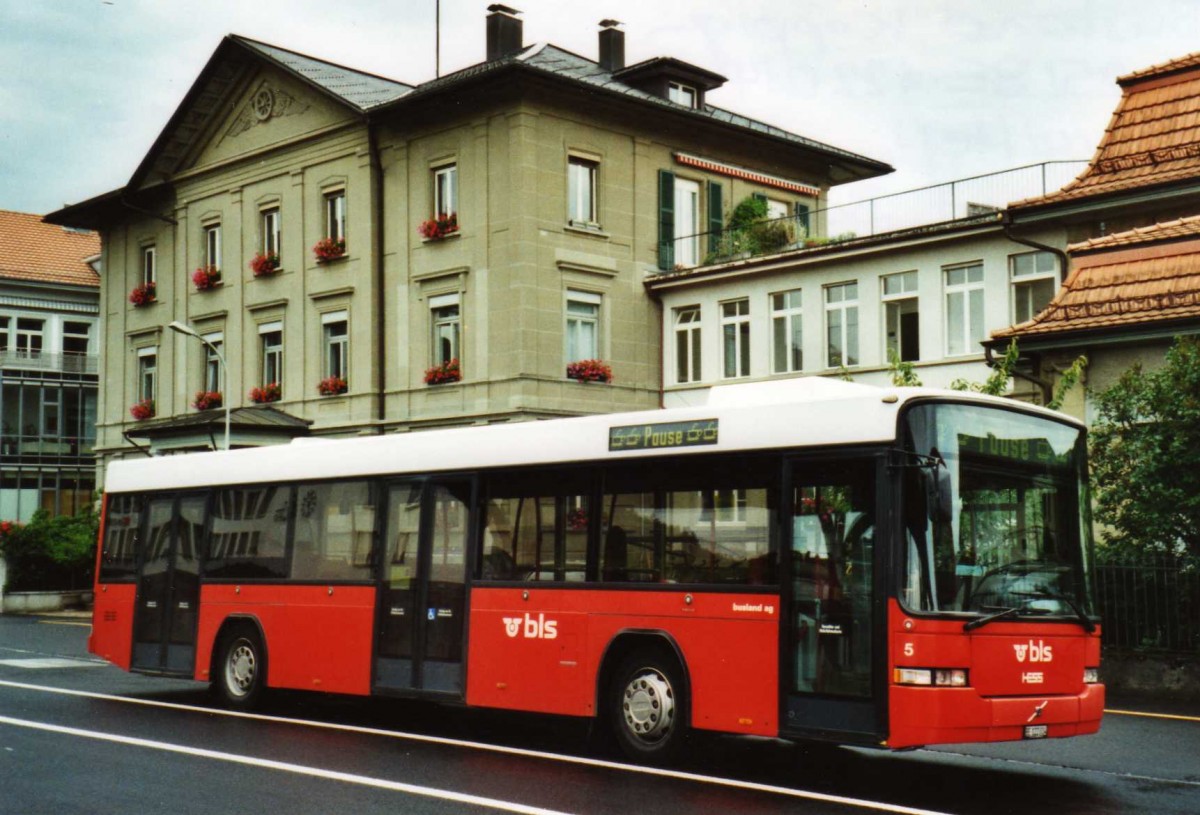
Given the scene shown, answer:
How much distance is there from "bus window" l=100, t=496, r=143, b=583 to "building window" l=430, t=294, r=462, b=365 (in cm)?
1679

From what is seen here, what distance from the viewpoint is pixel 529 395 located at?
33.6 m

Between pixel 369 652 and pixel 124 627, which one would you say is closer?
pixel 369 652

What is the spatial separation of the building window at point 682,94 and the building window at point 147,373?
17.8 m

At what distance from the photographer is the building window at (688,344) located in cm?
3606

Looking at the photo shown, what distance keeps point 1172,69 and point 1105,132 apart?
1.69m

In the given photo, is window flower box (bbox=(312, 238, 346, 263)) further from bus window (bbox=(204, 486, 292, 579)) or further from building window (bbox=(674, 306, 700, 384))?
bus window (bbox=(204, 486, 292, 579))

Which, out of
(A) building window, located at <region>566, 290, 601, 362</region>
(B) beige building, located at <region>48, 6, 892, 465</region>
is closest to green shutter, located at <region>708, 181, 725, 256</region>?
(B) beige building, located at <region>48, 6, 892, 465</region>

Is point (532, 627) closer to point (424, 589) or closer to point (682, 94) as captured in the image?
point (424, 589)

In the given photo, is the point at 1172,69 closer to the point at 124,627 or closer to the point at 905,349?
the point at 905,349

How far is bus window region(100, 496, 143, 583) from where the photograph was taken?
1848cm

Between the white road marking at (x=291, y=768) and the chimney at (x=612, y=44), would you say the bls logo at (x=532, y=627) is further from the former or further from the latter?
the chimney at (x=612, y=44)

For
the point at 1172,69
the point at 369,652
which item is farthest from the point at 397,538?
the point at 1172,69

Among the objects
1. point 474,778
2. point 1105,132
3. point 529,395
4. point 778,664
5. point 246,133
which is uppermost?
point 246,133

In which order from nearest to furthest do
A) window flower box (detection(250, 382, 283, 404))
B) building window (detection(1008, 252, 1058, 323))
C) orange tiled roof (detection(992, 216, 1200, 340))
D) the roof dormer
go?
orange tiled roof (detection(992, 216, 1200, 340)) < building window (detection(1008, 252, 1058, 323)) < the roof dormer < window flower box (detection(250, 382, 283, 404))
